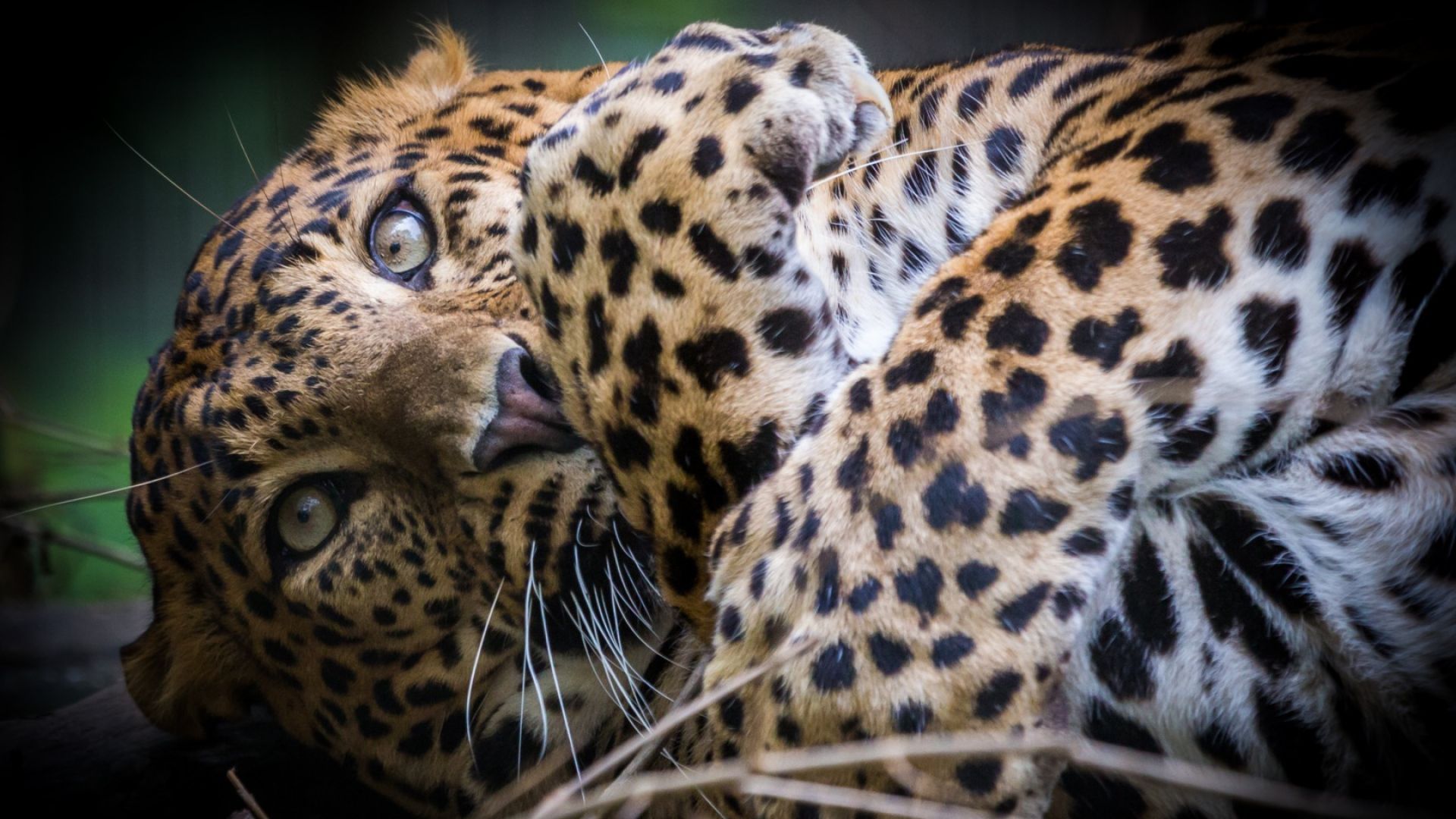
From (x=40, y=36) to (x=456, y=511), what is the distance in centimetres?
125

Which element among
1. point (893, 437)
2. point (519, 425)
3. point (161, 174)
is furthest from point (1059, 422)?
point (161, 174)

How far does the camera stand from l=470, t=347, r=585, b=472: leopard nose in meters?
1.39

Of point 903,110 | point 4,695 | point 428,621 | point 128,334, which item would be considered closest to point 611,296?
point 428,621

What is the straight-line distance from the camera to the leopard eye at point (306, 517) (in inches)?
62.4

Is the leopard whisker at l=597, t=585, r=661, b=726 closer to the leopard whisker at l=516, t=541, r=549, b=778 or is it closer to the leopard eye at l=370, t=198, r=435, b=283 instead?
the leopard whisker at l=516, t=541, r=549, b=778

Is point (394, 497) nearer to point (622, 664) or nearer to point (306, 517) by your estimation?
point (306, 517)

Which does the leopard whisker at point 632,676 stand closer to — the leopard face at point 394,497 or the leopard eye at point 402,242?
the leopard face at point 394,497

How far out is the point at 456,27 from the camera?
7.57 feet

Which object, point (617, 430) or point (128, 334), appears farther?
point (128, 334)

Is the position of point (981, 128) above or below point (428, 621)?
above

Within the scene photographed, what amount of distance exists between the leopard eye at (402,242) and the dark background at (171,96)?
Result: 49 centimetres

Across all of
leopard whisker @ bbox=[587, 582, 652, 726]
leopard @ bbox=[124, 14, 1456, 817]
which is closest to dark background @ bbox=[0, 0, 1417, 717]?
leopard @ bbox=[124, 14, 1456, 817]

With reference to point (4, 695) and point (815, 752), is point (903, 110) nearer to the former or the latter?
point (815, 752)

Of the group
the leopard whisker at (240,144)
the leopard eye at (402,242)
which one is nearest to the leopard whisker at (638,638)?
the leopard eye at (402,242)
